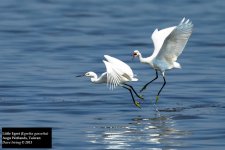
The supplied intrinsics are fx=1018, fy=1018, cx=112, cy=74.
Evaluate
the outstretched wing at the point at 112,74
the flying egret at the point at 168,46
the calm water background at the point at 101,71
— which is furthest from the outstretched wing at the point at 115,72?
the flying egret at the point at 168,46

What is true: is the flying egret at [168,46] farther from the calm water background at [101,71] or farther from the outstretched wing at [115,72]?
the outstretched wing at [115,72]

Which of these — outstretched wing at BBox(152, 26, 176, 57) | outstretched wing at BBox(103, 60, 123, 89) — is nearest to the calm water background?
outstretched wing at BBox(103, 60, 123, 89)

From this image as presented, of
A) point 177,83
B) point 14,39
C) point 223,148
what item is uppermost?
point 14,39

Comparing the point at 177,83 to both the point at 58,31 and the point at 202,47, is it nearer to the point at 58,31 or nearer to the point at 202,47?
the point at 202,47

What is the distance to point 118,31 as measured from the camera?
1412 inches

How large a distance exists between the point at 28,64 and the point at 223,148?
11.2 meters

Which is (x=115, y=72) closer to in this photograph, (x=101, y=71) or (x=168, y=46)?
(x=168, y=46)

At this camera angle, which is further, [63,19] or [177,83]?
[63,19]

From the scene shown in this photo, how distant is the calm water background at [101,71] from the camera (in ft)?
62.5

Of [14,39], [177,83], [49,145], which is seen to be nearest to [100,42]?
[14,39]

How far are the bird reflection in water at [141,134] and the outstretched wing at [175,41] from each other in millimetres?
1589

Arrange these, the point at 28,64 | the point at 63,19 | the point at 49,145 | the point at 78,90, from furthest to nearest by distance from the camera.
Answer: the point at 63,19 → the point at 28,64 → the point at 78,90 → the point at 49,145

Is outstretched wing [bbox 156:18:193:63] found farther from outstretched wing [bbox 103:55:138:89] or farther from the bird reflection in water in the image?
the bird reflection in water

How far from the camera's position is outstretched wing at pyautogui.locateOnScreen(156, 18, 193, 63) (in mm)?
20297
